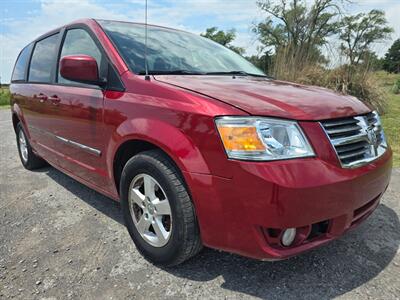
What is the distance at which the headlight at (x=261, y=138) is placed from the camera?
5.53 ft

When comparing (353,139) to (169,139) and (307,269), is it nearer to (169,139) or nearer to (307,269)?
(307,269)

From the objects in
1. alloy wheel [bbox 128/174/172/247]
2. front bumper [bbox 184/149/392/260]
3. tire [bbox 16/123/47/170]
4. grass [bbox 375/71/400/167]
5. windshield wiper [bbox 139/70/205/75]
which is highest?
windshield wiper [bbox 139/70/205/75]

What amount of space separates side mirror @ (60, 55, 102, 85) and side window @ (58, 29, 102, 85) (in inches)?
6.7

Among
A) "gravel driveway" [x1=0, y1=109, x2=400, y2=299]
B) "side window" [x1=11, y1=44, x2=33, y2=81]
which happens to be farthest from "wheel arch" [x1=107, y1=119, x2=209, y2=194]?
"side window" [x1=11, y1=44, x2=33, y2=81]

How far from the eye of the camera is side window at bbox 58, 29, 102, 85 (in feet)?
8.68

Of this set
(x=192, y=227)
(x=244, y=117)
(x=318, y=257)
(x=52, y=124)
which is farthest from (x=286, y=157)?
(x=52, y=124)

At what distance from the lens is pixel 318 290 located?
1951mm

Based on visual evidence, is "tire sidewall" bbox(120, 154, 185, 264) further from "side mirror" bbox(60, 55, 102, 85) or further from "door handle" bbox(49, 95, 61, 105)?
"door handle" bbox(49, 95, 61, 105)

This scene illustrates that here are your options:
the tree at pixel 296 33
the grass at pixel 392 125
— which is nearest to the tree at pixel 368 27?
the tree at pixel 296 33

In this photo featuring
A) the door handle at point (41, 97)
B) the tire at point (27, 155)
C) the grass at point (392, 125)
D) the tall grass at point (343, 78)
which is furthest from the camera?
the tall grass at point (343, 78)

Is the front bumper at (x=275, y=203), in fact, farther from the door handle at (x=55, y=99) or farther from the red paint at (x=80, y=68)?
the door handle at (x=55, y=99)

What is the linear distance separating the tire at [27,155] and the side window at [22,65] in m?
0.64

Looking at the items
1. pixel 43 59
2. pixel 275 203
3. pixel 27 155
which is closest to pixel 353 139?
pixel 275 203

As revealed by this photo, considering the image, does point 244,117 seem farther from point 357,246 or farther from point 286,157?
point 357,246
